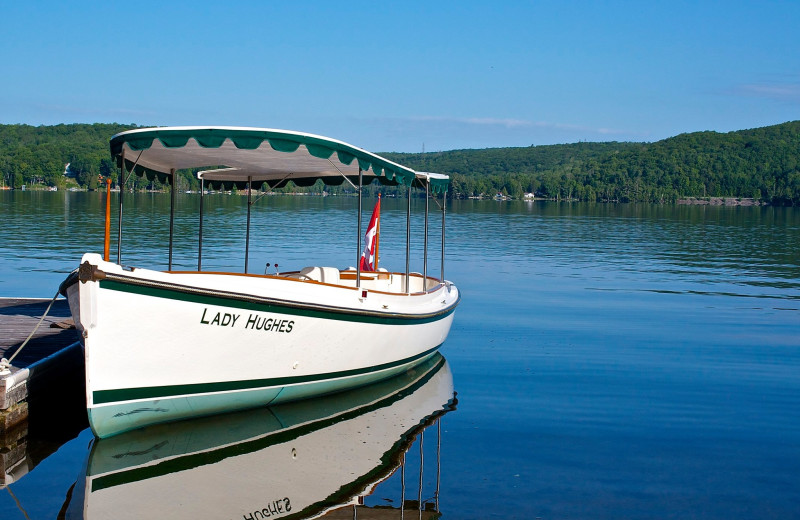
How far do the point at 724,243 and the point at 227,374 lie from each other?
126ft

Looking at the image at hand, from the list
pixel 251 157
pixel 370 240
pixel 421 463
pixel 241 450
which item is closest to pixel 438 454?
pixel 421 463

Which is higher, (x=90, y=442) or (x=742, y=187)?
(x=742, y=187)

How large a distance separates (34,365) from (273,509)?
3691 mm

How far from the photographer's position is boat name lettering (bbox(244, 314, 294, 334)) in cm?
891

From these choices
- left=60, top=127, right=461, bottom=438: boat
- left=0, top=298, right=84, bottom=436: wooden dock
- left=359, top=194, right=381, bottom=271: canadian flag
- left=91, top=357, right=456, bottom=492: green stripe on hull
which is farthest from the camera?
left=359, top=194, right=381, bottom=271: canadian flag

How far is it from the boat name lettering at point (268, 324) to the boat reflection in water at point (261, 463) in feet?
4.01

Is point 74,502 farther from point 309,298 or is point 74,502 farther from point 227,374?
point 309,298

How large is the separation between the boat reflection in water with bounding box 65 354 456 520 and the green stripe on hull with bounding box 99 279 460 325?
4.09ft

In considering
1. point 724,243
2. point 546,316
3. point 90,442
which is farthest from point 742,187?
point 90,442

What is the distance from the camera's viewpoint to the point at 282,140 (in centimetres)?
936

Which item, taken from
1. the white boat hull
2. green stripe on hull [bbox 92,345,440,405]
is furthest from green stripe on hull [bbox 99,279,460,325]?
green stripe on hull [bbox 92,345,440,405]

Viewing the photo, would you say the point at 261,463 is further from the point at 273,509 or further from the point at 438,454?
the point at 438,454

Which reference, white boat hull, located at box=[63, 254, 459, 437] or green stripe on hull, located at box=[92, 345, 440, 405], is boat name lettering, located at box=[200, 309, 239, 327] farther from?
green stripe on hull, located at box=[92, 345, 440, 405]

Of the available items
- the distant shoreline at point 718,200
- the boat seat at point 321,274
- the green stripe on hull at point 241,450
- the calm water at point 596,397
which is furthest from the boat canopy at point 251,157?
the distant shoreline at point 718,200
